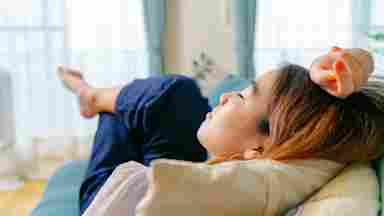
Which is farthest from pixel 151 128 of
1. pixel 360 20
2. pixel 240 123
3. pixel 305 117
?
pixel 360 20

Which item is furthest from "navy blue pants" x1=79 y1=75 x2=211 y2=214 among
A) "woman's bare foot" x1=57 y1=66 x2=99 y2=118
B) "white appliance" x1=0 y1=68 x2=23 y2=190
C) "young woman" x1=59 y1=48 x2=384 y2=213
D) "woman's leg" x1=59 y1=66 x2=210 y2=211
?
"white appliance" x1=0 y1=68 x2=23 y2=190

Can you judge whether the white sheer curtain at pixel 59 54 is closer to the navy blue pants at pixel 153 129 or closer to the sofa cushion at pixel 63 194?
the sofa cushion at pixel 63 194

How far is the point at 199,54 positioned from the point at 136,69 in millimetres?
383

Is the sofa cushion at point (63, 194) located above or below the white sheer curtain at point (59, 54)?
below

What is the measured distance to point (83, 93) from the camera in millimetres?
1821

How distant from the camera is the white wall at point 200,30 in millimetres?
3346

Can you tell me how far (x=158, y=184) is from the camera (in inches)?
32.1

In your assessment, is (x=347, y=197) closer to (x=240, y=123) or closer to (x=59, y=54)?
(x=240, y=123)

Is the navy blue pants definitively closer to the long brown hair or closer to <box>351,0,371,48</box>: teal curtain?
the long brown hair

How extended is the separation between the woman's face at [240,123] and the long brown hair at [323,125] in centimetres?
3

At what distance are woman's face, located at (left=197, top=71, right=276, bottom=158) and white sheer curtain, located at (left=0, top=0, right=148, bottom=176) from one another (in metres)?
2.35

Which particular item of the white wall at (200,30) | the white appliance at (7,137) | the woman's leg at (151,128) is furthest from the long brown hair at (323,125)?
the white appliance at (7,137)

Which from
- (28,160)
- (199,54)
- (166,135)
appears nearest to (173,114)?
(166,135)

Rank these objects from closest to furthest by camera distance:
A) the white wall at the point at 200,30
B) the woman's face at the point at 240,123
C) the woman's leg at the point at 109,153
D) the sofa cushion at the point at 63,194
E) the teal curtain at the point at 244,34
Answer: the woman's face at the point at 240,123 → the woman's leg at the point at 109,153 → the sofa cushion at the point at 63,194 → the teal curtain at the point at 244,34 → the white wall at the point at 200,30
